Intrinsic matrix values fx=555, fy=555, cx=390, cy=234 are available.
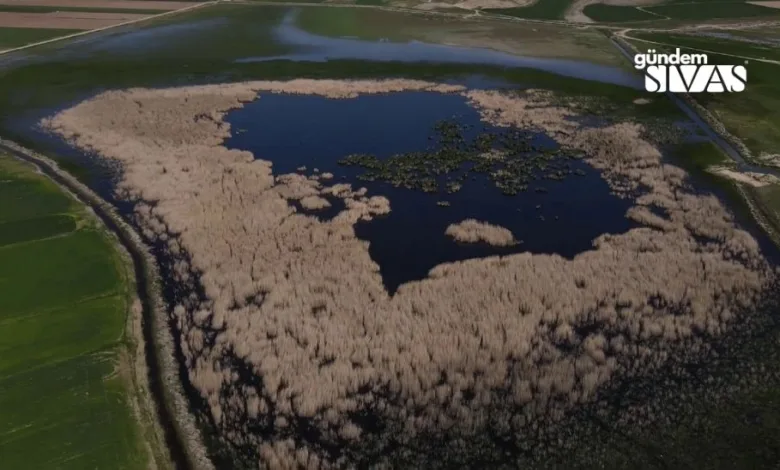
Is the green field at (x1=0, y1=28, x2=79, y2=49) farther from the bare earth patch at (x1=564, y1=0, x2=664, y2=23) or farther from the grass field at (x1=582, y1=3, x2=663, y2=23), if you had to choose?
the grass field at (x1=582, y1=3, x2=663, y2=23)

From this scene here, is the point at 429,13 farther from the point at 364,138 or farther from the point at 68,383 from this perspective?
the point at 68,383

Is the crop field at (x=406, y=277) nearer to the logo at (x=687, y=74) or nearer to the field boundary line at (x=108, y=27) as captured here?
the logo at (x=687, y=74)

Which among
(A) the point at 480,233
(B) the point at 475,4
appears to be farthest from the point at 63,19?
(A) the point at 480,233

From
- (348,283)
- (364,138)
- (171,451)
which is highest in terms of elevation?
(364,138)

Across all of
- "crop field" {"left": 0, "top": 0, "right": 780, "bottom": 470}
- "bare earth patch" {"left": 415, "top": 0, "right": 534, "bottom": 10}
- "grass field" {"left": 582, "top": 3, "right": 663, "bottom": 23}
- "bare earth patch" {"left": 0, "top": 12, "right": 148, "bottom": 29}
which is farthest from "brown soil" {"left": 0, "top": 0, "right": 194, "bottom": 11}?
"grass field" {"left": 582, "top": 3, "right": 663, "bottom": 23}

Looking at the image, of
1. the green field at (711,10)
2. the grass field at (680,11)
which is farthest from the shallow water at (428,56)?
the green field at (711,10)

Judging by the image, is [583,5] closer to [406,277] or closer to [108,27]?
[108,27]

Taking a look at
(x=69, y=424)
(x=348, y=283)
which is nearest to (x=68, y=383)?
(x=69, y=424)
